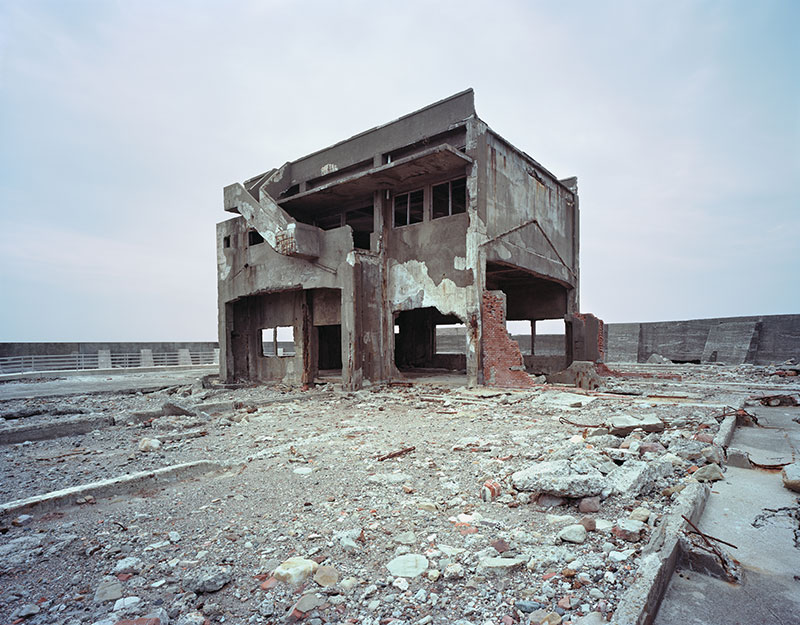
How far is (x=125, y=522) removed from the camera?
307 cm

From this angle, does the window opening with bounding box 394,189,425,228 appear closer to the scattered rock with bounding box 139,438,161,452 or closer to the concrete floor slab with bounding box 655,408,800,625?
the scattered rock with bounding box 139,438,161,452

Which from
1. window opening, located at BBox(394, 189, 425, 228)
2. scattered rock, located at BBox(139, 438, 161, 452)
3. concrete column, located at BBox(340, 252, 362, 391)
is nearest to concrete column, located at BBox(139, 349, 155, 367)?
concrete column, located at BBox(340, 252, 362, 391)

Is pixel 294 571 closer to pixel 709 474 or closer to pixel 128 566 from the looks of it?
pixel 128 566

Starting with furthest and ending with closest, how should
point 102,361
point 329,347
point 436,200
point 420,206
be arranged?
point 102,361, point 329,347, point 420,206, point 436,200

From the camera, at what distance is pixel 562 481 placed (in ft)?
9.92

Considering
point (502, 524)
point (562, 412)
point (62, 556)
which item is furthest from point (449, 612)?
point (562, 412)

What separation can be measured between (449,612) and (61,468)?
15.4 feet

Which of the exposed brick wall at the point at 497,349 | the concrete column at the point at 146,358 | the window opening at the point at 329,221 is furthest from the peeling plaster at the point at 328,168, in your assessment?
the concrete column at the point at 146,358

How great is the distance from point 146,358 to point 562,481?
22914 mm

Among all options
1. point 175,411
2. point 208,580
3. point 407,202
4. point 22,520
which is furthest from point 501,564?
point 407,202

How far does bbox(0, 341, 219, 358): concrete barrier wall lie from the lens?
666 inches

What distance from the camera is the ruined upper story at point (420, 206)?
34.6 ft

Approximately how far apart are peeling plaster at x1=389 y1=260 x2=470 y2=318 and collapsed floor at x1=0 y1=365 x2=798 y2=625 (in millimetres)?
4794

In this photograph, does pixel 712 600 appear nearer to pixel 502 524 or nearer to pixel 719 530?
pixel 719 530
